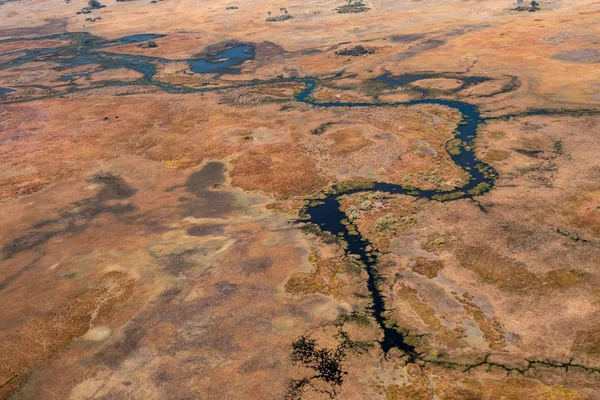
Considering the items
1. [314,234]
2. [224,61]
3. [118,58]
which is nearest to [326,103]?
[314,234]

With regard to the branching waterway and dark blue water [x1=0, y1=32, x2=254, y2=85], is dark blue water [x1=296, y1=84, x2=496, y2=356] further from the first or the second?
dark blue water [x1=0, y1=32, x2=254, y2=85]

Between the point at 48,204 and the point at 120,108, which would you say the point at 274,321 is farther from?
the point at 120,108

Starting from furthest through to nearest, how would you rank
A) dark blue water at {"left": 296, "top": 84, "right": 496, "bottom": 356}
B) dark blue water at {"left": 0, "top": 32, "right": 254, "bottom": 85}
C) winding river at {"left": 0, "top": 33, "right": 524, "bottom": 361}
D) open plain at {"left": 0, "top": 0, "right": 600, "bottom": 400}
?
dark blue water at {"left": 0, "top": 32, "right": 254, "bottom": 85} < winding river at {"left": 0, "top": 33, "right": 524, "bottom": 361} < dark blue water at {"left": 296, "top": 84, "right": 496, "bottom": 356} < open plain at {"left": 0, "top": 0, "right": 600, "bottom": 400}

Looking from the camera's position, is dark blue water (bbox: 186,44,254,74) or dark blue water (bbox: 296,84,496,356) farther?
dark blue water (bbox: 186,44,254,74)

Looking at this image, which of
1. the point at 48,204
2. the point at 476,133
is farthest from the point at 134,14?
the point at 476,133

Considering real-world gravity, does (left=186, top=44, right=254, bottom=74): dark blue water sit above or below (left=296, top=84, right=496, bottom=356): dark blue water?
above

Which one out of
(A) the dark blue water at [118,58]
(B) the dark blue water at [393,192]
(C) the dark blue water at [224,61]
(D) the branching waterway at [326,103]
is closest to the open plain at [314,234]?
(B) the dark blue water at [393,192]

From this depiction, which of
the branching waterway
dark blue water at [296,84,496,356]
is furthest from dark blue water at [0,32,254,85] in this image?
dark blue water at [296,84,496,356]

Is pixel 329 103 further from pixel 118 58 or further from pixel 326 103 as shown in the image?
pixel 118 58

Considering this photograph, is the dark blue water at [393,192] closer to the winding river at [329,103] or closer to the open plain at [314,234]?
the winding river at [329,103]
